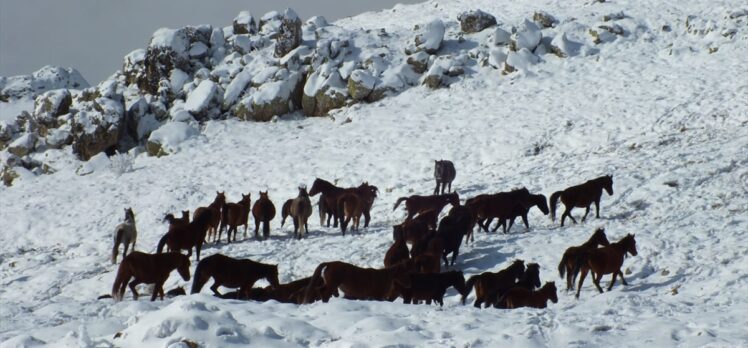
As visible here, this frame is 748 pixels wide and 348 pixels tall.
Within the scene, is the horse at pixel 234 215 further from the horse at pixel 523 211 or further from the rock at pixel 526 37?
the rock at pixel 526 37

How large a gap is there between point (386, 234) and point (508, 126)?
39.9 feet

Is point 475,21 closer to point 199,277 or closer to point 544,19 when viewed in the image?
point 544,19

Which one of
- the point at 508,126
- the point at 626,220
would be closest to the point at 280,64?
the point at 508,126

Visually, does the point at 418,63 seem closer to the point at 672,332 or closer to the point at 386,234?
the point at 386,234

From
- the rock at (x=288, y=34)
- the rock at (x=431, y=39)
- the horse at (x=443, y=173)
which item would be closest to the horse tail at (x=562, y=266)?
the horse at (x=443, y=173)

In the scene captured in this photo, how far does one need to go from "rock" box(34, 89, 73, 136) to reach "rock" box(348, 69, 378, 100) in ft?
46.5

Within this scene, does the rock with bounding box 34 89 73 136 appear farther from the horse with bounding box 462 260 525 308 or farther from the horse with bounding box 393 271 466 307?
the horse with bounding box 462 260 525 308

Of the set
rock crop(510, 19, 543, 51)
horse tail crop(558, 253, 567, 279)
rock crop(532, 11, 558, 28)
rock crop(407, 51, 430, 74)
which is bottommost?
horse tail crop(558, 253, 567, 279)

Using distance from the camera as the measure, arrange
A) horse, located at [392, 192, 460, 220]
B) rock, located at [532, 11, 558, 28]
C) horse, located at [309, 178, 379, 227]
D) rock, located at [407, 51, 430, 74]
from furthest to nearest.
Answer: rock, located at [532, 11, 558, 28], rock, located at [407, 51, 430, 74], horse, located at [309, 178, 379, 227], horse, located at [392, 192, 460, 220]

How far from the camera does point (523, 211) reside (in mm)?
18656

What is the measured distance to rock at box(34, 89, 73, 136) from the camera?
38.6m

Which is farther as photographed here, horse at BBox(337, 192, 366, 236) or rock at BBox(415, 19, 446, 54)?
rock at BBox(415, 19, 446, 54)

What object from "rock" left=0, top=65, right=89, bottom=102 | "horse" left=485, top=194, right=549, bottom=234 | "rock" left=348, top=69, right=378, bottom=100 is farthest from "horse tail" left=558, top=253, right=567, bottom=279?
"rock" left=0, top=65, right=89, bottom=102

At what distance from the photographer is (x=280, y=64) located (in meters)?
Result: 38.9
